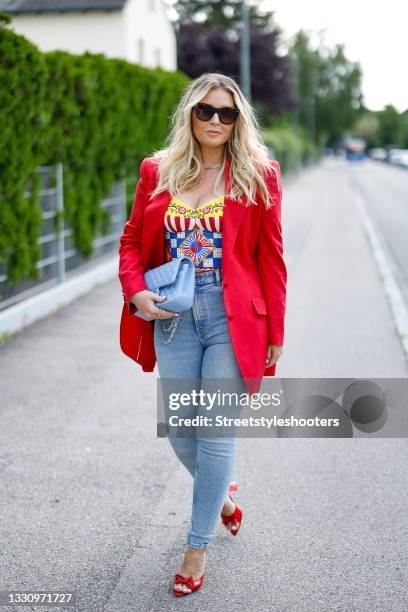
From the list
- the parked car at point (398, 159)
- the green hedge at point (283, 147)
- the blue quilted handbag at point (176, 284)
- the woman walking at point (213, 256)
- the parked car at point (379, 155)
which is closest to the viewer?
the blue quilted handbag at point (176, 284)

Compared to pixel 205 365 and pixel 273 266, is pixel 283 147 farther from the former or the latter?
pixel 205 365

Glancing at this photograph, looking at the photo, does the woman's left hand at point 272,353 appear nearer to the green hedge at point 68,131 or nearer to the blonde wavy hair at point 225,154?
the blonde wavy hair at point 225,154

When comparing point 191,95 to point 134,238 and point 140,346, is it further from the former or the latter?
point 140,346

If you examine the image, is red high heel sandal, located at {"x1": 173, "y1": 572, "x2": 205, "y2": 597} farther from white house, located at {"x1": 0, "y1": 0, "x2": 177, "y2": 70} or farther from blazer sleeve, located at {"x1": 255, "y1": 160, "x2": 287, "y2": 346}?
white house, located at {"x1": 0, "y1": 0, "x2": 177, "y2": 70}

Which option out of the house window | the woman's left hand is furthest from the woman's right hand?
the house window

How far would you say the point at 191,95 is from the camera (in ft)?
10.6

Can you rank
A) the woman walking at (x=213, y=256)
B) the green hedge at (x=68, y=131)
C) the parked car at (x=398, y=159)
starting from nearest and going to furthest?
1. the woman walking at (x=213, y=256)
2. the green hedge at (x=68, y=131)
3. the parked car at (x=398, y=159)

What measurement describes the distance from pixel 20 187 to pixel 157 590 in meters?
5.27

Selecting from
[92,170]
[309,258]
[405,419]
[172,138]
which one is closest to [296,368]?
[405,419]

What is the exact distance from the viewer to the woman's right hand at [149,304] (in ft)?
10.2

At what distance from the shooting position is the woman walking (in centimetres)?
315

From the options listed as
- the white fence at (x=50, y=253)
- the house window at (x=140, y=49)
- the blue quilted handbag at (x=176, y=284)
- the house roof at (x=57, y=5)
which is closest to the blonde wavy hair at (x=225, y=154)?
the blue quilted handbag at (x=176, y=284)

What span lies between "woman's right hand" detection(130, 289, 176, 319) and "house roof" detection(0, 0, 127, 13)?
1037 inches

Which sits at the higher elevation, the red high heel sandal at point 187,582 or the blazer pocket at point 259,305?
the blazer pocket at point 259,305
